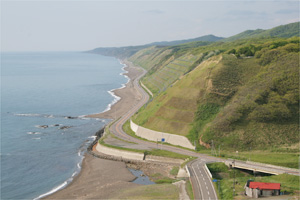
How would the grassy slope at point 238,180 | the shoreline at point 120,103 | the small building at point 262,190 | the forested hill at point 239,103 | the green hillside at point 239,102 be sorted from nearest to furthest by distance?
1. the small building at point 262,190
2. the grassy slope at point 238,180
3. the forested hill at point 239,103
4. the green hillside at point 239,102
5. the shoreline at point 120,103

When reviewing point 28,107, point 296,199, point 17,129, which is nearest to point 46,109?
A: point 28,107

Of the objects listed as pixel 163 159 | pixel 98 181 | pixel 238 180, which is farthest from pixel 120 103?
pixel 238 180

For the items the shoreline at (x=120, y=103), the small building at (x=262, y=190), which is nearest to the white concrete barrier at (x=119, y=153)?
the small building at (x=262, y=190)

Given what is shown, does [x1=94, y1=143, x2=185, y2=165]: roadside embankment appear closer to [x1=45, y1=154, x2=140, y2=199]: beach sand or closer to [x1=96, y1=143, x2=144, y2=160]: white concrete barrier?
[x1=96, y1=143, x2=144, y2=160]: white concrete barrier

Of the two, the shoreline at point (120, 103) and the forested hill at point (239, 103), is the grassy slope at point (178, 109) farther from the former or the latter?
the shoreline at point (120, 103)

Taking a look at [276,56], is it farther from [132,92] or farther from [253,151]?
[132,92]

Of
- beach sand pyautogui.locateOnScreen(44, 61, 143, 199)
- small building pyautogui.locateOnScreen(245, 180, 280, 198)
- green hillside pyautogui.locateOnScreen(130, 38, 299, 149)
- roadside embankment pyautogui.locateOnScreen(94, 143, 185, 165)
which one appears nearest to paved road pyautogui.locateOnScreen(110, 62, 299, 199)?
roadside embankment pyautogui.locateOnScreen(94, 143, 185, 165)
